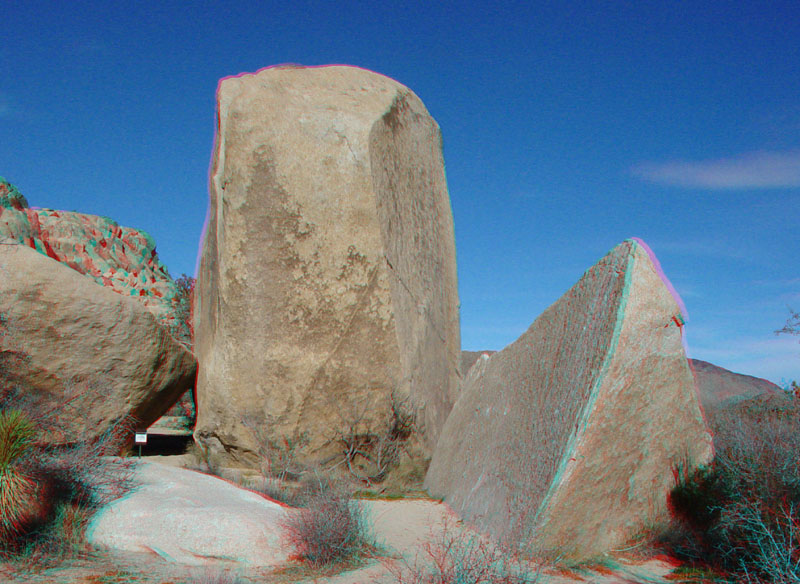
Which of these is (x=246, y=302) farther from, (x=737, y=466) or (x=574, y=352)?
(x=737, y=466)

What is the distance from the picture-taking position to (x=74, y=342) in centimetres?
726

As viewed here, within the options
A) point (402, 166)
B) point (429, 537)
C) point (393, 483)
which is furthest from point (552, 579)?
point (402, 166)

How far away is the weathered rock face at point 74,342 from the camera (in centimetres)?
700

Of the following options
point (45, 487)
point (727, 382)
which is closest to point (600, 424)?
point (45, 487)

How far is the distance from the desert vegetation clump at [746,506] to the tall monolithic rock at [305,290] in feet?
11.4

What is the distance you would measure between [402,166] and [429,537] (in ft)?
16.0

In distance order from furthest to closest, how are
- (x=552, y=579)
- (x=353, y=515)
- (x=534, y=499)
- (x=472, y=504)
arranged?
(x=472, y=504), (x=353, y=515), (x=534, y=499), (x=552, y=579)

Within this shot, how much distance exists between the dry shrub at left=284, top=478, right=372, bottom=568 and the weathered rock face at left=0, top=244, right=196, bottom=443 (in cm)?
293

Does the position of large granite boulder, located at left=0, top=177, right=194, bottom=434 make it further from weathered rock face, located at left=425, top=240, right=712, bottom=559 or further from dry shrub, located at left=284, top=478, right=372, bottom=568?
weathered rock face, located at left=425, top=240, right=712, bottom=559

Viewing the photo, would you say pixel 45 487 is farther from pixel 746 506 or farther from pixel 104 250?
pixel 104 250

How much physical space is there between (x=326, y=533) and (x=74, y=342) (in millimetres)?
4111

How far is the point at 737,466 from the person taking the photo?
475 centimetres

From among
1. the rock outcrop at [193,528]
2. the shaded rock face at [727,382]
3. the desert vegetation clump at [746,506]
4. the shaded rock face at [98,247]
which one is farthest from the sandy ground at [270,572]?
the shaded rock face at [727,382]

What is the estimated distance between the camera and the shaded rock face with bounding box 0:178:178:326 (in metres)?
10.0
